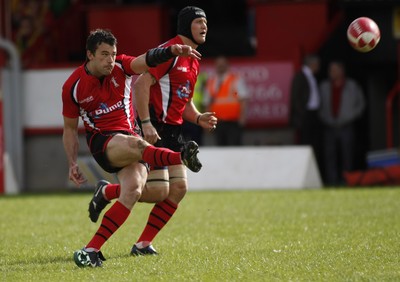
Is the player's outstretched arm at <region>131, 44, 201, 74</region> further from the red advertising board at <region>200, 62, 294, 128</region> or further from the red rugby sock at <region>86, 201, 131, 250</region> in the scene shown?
the red advertising board at <region>200, 62, 294, 128</region>

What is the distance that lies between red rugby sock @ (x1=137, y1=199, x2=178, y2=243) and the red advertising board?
10167 mm

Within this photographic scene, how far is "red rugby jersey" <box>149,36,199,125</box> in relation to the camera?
980 cm

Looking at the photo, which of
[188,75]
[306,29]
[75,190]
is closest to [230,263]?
[188,75]

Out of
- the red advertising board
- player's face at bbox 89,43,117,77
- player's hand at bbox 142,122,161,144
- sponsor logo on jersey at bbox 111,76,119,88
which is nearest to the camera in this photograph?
player's face at bbox 89,43,117,77

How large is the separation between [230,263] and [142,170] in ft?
3.62

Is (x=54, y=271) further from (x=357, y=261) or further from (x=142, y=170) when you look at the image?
(x=357, y=261)

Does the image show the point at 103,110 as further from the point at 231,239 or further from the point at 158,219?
the point at 231,239

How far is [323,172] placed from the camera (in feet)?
65.1

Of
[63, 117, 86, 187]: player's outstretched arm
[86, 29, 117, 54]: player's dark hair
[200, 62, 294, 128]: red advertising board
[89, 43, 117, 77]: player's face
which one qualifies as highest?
[86, 29, 117, 54]: player's dark hair

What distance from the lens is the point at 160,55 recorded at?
875 centimetres

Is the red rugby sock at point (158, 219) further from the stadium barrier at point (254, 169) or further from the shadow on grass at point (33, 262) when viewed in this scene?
the stadium barrier at point (254, 169)

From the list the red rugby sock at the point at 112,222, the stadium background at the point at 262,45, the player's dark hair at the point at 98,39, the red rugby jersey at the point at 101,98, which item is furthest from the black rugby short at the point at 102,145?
the stadium background at the point at 262,45

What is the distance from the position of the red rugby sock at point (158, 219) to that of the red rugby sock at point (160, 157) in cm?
109

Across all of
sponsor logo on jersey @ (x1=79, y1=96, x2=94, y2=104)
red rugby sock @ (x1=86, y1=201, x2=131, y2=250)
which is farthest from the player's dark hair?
red rugby sock @ (x1=86, y1=201, x2=131, y2=250)
